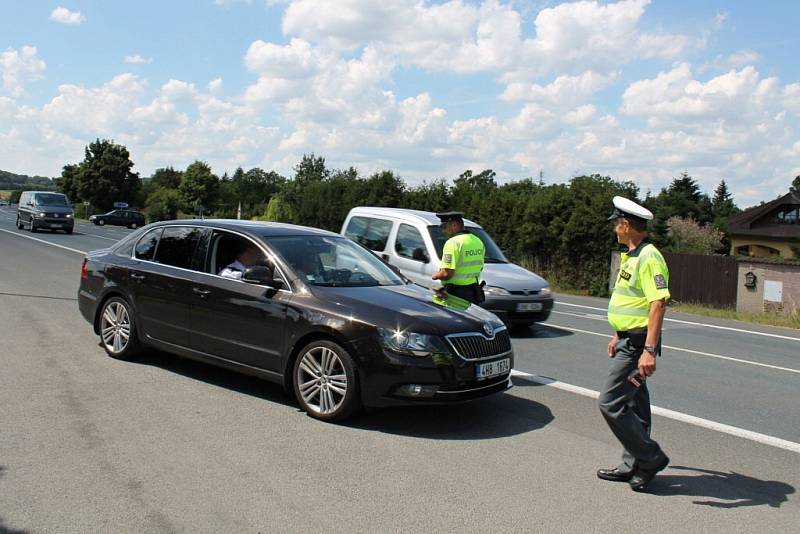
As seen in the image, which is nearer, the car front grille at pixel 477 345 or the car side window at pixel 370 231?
the car front grille at pixel 477 345

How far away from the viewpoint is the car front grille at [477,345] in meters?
5.70

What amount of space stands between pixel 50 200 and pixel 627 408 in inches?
1467

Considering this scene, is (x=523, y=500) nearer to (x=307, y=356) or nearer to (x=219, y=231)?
(x=307, y=356)

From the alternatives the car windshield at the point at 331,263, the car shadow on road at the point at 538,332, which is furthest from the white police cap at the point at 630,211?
the car shadow on road at the point at 538,332

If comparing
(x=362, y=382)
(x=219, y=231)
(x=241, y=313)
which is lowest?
(x=362, y=382)

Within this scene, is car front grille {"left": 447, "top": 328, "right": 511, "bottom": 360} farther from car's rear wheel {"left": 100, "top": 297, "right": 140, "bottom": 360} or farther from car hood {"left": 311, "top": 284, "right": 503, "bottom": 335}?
car's rear wheel {"left": 100, "top": 297, "right": 140, "bottom": 360}

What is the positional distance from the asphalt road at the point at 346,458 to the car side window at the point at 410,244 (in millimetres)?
3547

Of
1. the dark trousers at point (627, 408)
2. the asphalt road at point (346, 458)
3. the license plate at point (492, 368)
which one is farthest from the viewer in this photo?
the license plate at point (492, 368)

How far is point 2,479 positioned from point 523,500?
3.13 metres

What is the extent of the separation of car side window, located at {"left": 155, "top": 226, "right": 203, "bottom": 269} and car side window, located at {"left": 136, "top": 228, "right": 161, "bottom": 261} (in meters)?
0.09

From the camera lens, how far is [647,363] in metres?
4.47

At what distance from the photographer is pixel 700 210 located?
286ft

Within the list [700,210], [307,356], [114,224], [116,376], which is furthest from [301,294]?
[700,210]

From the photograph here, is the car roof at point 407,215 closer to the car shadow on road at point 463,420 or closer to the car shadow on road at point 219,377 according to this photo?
the car shadow on road at point 219,377
